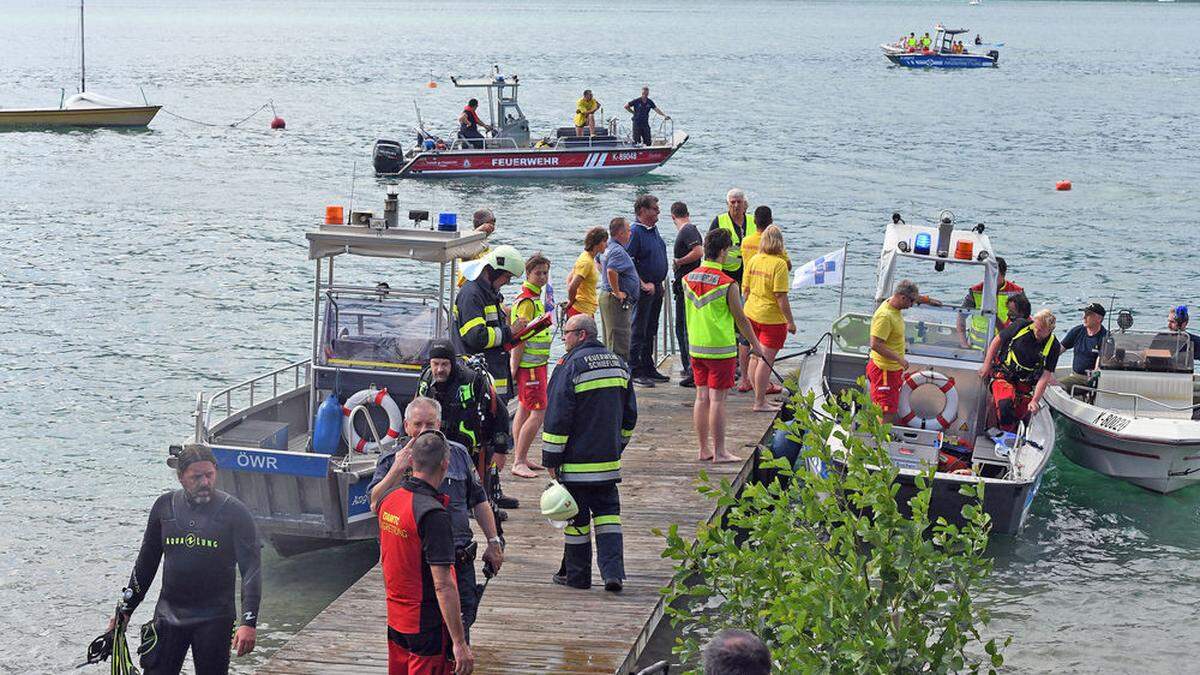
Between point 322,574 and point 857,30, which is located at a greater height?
point 857,30

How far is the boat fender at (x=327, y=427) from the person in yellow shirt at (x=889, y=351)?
4346 mm

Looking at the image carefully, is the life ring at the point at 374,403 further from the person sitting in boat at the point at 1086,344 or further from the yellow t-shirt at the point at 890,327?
the person sitting in boat at the point at 1086,344

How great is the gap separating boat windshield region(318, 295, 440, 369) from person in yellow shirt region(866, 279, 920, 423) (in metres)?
3.65

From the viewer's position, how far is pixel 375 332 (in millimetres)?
11969

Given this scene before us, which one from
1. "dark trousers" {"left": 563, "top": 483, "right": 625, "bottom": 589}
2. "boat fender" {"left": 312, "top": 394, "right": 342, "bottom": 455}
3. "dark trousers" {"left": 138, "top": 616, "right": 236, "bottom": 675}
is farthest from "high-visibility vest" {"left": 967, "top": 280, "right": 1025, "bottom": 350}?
"dark trousers" {"left": 138, "top": 616, "right": 236, "bottom": 675}

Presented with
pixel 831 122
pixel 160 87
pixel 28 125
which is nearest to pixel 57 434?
pixel 28 125

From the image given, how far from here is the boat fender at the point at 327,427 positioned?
1150 cm

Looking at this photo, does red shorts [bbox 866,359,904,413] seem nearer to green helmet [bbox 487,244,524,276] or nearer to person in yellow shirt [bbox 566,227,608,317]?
person in yellow shirt [bbox 566,227,608,317]

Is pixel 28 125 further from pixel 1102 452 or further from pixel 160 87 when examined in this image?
pixel 1102 452

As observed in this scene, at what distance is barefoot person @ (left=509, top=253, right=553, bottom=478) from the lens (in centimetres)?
1130

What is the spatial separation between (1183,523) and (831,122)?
4222cm

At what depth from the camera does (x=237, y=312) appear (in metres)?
Result: 25.0

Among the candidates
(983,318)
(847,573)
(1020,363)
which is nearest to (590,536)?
(847,573)

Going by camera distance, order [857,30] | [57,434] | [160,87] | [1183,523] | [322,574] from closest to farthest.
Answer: [322,574], [1183,523], [57,434], [160,87], [857,30]
